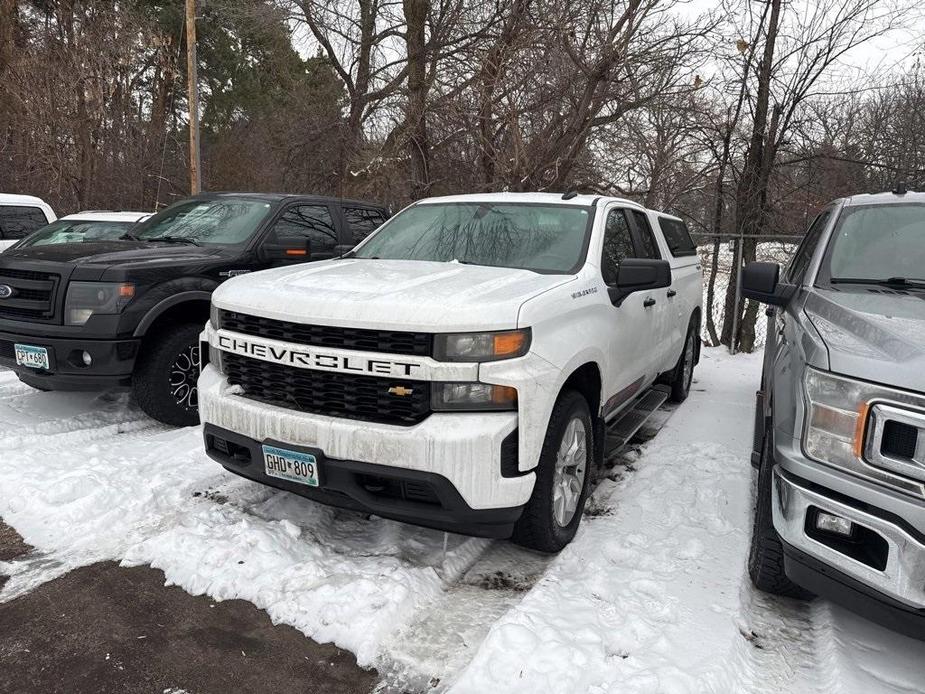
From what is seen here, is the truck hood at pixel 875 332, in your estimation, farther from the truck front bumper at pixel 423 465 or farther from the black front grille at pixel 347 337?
the black front grille at pixel 347 337

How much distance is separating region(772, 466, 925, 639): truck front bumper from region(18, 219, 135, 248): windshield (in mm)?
7986

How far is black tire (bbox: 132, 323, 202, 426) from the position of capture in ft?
15.8

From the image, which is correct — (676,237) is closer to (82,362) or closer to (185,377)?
(185,377)

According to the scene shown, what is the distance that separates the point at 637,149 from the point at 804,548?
1054 cm

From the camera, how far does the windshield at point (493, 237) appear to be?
3842mm

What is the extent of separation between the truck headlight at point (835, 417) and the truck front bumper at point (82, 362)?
14.0ft

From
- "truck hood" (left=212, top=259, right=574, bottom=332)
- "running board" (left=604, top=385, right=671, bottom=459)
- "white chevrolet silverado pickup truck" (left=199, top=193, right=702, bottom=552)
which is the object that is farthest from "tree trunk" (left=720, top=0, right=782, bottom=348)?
"truck hood" (left=212, top=259, right=574, bottom=332)

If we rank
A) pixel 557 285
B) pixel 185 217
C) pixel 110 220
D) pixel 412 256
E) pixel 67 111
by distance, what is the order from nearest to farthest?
pixel 557 285, pixel 412 256, pixel 185 217, pixel 110 220, pixel 67 111

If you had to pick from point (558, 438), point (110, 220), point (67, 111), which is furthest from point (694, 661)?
point (67, 111)

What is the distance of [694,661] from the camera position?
2.46 meters

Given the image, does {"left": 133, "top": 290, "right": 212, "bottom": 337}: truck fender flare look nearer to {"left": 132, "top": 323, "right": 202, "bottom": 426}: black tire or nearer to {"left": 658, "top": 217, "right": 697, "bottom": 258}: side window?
{"left": 132, "top": 323, "right": 202, "bottom": 426}: black tire

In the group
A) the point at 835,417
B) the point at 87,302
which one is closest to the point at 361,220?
the point at 87,302

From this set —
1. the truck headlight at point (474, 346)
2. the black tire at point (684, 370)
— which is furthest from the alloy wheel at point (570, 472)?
the black tire at point (684, 370)

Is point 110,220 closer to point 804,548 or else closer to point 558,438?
point 558,438
